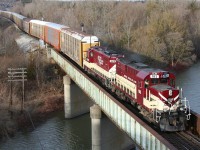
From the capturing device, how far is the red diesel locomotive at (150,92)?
1862 cm

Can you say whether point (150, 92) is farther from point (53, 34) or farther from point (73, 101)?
point (53, 34)

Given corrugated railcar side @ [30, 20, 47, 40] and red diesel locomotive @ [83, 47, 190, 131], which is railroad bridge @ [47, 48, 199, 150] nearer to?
red diesel locomotive @ [83, 47, 190, 131]

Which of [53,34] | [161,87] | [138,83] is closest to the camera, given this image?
[161,87]

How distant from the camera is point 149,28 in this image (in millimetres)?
70438

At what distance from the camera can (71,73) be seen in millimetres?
37219

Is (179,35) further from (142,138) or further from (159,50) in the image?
(142,138)

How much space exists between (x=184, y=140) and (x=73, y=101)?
25.5 metres

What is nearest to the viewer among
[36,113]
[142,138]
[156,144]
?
[156,144]

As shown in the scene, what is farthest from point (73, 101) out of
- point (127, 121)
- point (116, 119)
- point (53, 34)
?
point (127, 121)

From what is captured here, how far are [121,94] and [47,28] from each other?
32674 millimetres

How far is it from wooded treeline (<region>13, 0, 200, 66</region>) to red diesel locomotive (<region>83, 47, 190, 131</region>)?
37181 mm

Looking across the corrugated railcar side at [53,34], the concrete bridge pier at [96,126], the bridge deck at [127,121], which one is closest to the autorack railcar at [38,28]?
the corrugated railcar side at [53,34]

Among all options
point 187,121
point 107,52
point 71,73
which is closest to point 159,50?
point 71,73

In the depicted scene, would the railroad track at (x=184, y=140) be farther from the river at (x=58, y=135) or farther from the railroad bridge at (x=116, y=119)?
the river at (x=58, y=135)
